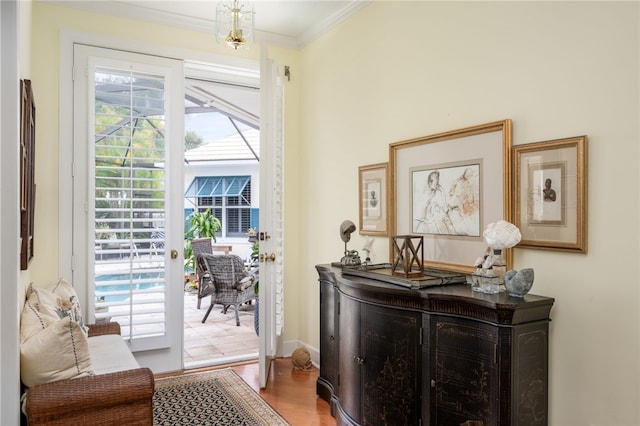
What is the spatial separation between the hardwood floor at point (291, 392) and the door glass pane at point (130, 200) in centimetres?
70

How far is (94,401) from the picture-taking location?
80.4 inches

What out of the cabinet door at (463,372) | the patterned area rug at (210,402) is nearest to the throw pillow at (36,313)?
the patterned area rug at (210,402)

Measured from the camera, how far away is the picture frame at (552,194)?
1945 mm

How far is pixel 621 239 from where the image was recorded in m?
1.81

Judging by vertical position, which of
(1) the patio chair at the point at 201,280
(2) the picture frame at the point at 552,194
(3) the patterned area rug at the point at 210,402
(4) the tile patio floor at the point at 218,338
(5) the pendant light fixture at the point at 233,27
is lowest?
(4) the tile patio floor at the point at 218,338

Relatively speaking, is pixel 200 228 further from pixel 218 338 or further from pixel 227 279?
pixel 218 338

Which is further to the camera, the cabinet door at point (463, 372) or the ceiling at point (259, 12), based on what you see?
the ceiling at point (259, 12)

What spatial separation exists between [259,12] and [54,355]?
118 inches

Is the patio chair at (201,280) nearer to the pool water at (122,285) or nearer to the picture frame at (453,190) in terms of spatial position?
the pool water at (122,285)

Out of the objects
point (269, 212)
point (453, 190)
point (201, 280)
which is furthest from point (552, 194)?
point (201, 280)

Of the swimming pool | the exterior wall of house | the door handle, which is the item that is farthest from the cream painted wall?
the exterior wall of house

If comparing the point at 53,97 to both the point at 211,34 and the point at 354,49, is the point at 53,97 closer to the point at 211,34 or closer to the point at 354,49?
the point at 211,34

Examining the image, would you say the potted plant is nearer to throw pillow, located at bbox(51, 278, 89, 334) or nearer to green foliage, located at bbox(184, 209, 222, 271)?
green foliage, located at bbox(184, 209, 222, 271)

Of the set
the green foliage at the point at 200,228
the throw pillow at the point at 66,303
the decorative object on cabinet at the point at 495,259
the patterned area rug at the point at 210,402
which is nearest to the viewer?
the decorative object on cabinet at the point at 495,259
